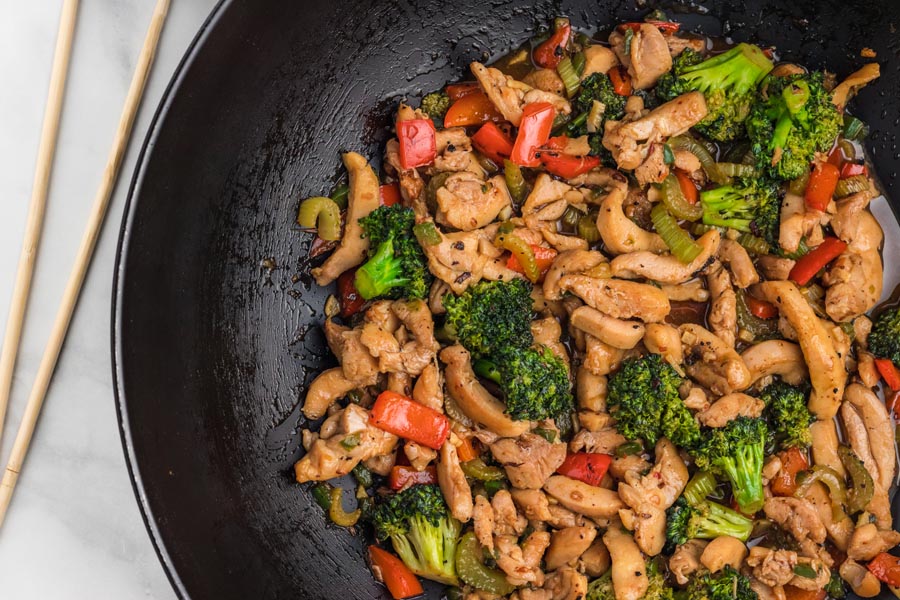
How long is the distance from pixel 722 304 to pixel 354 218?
79.8 inches

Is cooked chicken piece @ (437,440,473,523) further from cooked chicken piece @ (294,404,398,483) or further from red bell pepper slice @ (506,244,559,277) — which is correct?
red bell pepper slice @ (506,244,559,277)

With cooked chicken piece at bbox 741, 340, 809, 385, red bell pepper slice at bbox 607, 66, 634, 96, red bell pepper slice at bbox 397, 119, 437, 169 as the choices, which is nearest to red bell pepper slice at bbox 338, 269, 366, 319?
red bell pepper slice at bbox 397, 119, 437, 169

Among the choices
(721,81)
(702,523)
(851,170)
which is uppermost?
(721,81)

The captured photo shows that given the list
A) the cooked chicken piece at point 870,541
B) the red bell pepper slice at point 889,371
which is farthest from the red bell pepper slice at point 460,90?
the cooked chicken piece at point 870,541

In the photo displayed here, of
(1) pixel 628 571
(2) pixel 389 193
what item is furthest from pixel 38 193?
A: (1) pixel 628 571

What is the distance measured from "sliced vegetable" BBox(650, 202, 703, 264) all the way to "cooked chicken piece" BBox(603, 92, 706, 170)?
296mm

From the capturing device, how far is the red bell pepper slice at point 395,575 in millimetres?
4039

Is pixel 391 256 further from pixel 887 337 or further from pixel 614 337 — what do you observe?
pixel 887 337

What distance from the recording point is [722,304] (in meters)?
4.21

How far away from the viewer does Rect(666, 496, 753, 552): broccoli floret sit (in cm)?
405

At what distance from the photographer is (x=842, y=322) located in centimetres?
437

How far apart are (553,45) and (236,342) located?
2413 mm

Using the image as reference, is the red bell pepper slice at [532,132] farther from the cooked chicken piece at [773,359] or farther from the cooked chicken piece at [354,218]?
the cooked chicken piece at [773,359]

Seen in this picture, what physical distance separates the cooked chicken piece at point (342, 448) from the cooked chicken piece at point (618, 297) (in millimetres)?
1243
